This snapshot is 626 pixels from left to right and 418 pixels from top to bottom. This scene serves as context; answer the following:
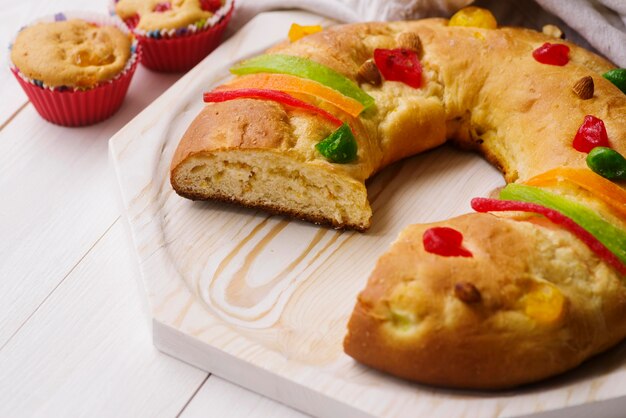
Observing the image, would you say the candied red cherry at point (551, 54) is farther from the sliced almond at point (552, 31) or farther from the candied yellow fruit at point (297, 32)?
the candied yellow fruit at point (297, 32)

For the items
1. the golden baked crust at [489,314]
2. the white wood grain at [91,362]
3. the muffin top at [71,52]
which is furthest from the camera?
the muffin top at [71,52]

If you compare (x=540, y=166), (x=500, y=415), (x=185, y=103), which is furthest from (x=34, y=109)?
(x=500, y=415)

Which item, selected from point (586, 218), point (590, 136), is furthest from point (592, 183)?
point (590, 136)

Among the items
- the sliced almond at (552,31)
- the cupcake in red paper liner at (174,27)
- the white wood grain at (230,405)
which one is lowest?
the white wood grain at (230,405)

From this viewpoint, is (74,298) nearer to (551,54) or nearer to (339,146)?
(339,146)

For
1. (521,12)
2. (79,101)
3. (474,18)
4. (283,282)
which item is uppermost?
(474,18)

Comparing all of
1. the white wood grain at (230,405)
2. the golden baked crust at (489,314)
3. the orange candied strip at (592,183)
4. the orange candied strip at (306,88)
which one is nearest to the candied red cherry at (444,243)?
the golden baked crust at (489,314)
